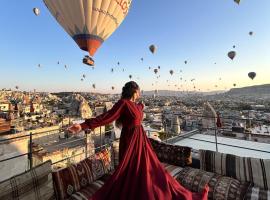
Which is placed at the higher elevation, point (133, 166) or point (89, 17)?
point (89, 17)

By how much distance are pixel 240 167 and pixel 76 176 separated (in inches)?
92.7

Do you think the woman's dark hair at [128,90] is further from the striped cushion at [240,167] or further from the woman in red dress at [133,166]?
the striped cushion at [240,167]

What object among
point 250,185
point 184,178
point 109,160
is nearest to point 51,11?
point 109,160

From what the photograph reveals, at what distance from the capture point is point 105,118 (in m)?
2.17

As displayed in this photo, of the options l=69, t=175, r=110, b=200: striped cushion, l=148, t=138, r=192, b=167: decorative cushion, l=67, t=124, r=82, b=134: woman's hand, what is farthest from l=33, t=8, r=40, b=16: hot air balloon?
l=67, t=124, r=82, b=134: woman's hand

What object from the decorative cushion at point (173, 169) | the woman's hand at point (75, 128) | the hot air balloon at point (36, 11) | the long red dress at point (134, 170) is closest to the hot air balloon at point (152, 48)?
the hot air balloon at point (36, 11)

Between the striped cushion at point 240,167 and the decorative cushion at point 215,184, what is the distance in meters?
0.15

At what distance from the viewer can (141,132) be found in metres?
2.47

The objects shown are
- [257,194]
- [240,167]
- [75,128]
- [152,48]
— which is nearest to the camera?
[75,128]

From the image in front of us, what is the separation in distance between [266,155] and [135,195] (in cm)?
369

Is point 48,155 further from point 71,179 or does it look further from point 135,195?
point 135,195

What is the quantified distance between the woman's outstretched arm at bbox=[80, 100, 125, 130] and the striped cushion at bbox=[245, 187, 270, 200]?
1.93m

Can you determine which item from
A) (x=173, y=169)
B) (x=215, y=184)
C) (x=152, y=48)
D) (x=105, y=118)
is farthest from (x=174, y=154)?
(x=152, y=48)

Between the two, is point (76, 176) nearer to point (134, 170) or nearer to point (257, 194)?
point (134, 170)
